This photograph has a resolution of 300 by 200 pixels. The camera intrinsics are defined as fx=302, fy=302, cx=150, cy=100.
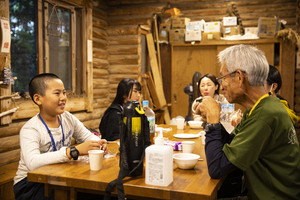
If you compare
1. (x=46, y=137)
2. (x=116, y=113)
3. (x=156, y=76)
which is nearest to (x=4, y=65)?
(x=116, y=113)

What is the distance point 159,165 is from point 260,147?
0.54 meters

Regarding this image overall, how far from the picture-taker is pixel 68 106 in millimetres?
5582

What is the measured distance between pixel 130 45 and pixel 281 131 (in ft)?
19.5

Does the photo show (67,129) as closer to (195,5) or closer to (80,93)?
(80,93)

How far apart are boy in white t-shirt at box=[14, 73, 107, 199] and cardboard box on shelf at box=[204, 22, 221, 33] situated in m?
4.95

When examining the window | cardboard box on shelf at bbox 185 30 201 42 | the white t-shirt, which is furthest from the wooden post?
the white t-shirt

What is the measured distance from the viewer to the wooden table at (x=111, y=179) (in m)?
1.53

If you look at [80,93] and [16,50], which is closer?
[16,50]

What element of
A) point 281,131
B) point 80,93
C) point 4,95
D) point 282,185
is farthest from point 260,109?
point 80,93

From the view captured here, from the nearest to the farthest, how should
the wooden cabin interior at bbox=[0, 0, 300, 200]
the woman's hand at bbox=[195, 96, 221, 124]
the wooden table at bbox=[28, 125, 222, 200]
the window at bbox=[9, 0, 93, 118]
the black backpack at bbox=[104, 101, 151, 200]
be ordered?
1. the wooden table at bbox=[28, 125, 222, 200]
2. the black backpack at bbox=[104, 101, 151, 200]
3. the woman's hand at bbox=[195, 96, 221, 124]
4. the window at bbox=[9, 0, 93, 118]
5. the wooden cabin interior at bbox=[0, 0, 300, 200]

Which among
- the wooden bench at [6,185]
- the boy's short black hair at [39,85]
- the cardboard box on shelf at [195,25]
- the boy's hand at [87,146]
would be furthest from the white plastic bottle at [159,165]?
the cardboard box on shelf at [195,25]

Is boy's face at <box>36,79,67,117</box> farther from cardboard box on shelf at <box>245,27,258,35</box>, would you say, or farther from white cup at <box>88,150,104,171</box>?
cardboard box on shelf at <box>245,27,258,35</box>

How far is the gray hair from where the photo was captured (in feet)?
5.78

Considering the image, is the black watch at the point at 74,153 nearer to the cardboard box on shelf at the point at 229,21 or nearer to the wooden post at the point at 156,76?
the wooden post at the point at 156,76
